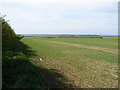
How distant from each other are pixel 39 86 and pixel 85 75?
11.3 feet

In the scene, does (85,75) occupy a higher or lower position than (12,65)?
lower

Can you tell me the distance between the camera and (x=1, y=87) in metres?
5.63

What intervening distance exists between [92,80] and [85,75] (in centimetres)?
83

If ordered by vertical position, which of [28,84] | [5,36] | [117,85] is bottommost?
[117,85]

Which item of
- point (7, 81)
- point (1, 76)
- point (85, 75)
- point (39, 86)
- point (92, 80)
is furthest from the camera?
point (85, 75)

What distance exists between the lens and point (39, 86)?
18.0ft

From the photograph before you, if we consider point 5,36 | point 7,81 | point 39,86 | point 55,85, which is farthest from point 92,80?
point 5,36

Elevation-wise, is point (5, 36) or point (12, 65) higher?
point (5, 36)

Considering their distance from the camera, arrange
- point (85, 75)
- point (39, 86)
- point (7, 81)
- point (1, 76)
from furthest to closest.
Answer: point (85, 75)
point (1, 76)
point (7, 81)
point (39, 86)

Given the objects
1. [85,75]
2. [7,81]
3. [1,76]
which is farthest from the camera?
[85,75]

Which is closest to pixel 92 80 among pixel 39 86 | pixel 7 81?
pixel 39 86

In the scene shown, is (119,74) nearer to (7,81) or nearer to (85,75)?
(85,75)

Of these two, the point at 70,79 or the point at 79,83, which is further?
the point at 70,79

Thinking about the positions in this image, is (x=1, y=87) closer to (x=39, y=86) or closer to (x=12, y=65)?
(x=39, y=86)
